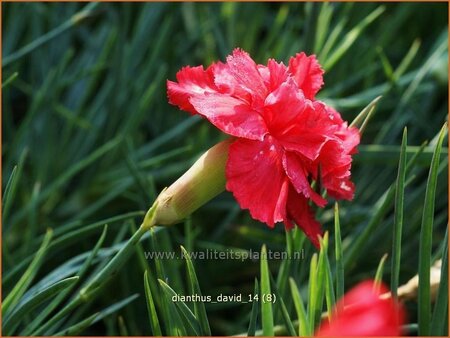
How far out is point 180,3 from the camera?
1143mm

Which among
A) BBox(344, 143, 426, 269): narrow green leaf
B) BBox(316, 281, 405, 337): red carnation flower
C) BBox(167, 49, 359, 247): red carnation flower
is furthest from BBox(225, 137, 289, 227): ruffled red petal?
BBox(316, 281, 405, 337): red carnation flower

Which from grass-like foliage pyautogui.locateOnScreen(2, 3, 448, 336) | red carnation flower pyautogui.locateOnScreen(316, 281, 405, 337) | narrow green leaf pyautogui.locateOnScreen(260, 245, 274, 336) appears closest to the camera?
red carnation flower pyautogui.locateOnScreen(316, 281, 405, 337)

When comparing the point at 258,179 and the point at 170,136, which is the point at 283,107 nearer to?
the point at 258,179

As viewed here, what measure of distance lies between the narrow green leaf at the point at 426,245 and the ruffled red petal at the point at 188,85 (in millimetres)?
170

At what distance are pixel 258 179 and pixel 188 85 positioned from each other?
4.0 inches

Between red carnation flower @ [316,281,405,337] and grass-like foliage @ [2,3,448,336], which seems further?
grass-like foliage @ [2,3,448,336]

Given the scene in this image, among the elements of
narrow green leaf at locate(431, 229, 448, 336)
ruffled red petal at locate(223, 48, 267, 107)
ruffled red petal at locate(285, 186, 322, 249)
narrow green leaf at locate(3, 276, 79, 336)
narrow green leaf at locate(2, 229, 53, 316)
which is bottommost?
narrow green leaf at locate(431, 229, 448, 336)

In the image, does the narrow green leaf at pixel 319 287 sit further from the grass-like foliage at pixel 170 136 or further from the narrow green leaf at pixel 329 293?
the grass-like foliage at pixel 170 136

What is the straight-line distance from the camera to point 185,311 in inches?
19.1

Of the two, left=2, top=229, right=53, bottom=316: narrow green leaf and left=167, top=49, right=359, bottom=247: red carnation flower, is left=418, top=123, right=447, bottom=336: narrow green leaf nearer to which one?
left=167, top=49, right=359, bottom=247: red carnation flower

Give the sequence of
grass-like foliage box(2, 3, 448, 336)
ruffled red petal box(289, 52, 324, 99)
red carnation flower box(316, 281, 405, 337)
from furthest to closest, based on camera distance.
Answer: grass-like foliage box(2, 3, 448, 336)
ruffled red petal box(289, 52, 324, 99)
red carnation flower box(316, 281, 405, 337)

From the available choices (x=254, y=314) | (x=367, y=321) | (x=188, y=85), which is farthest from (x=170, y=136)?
(x=367, y=321)

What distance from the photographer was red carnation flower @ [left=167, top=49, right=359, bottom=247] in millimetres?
509

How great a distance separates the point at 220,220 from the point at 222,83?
1.62 feet
